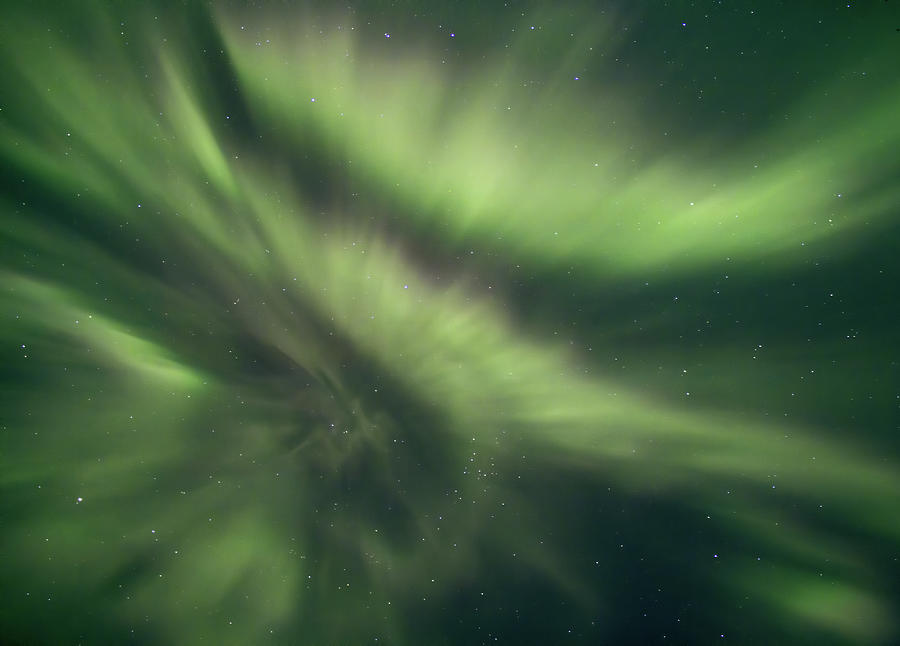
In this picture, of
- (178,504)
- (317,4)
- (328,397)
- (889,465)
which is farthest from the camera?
(178,504)

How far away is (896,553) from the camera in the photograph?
2.81 metres

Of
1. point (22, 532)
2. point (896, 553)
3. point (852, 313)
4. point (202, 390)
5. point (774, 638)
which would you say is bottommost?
point (22, 532)

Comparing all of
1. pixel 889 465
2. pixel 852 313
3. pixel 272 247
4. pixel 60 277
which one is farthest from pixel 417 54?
pixel 889 465

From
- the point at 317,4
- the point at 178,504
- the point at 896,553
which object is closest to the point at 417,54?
the point at 317,4

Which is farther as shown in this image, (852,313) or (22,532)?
(22,532)

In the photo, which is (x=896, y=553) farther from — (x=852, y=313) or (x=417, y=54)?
(x=417, y=54)

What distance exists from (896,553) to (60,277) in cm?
546

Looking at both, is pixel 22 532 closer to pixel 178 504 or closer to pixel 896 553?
pixel 178 504

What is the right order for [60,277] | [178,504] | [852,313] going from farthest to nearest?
[178,504] → [60,277] → [852,313]

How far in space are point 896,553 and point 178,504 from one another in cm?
478

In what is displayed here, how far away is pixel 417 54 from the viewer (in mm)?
2162

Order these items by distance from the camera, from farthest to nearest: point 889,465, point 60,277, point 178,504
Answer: point 178,504 < point 60,277 < point 889,465

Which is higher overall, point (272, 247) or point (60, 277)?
point (272, 247)

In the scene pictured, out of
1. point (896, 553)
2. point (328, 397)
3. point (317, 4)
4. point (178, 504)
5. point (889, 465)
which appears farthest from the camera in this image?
point (178, 504)
